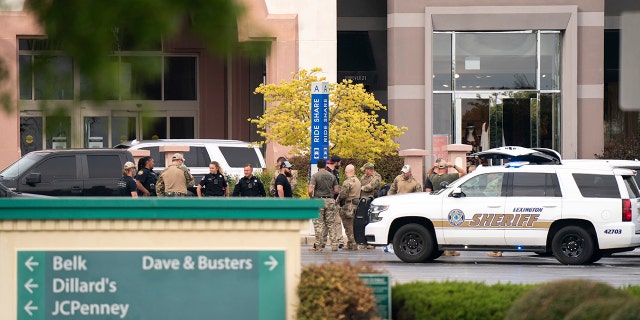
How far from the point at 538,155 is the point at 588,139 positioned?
539 inches

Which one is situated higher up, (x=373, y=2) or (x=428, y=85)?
(x=373, y=2)

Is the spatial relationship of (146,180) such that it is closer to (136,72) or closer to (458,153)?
(458,153)

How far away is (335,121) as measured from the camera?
36.0m

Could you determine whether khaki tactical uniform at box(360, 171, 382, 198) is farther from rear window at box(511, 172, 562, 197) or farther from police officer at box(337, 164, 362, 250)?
rear window at box(511, 172, 562, 197)

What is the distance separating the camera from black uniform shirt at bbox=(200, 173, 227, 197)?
2686 cm

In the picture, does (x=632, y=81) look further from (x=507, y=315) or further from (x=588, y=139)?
(x=588, y=139)

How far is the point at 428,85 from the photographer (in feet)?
135

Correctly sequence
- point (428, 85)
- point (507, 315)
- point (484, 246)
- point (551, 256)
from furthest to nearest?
point (428, 85) < point (551, 256) < point (484, 246) < point (507, 315)

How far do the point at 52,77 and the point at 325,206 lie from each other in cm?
1890

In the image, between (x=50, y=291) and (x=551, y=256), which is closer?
(x=50, y=291)

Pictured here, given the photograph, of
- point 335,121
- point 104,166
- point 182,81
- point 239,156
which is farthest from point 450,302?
point 182,81

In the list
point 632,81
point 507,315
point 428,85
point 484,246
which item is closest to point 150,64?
point 632,81

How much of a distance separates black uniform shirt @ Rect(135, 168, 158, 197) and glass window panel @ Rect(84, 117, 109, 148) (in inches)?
718

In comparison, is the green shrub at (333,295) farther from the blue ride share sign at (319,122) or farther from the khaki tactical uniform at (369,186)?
the blue ride share sign at (319,122)
